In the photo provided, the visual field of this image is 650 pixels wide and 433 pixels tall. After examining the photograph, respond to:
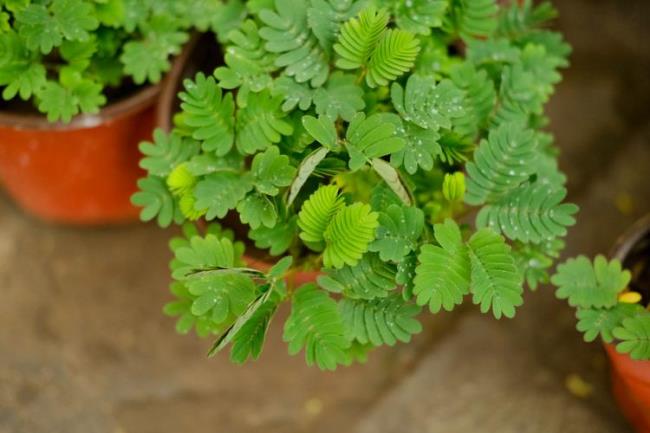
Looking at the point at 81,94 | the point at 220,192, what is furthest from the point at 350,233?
the point at 81,94

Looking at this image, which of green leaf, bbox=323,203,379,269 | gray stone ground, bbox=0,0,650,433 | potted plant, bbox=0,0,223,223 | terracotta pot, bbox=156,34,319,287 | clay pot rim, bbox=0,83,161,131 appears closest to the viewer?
green leaf, bbox=323,203,379,269

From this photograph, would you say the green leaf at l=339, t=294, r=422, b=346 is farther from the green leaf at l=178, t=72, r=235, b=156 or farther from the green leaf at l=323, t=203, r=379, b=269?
the green leaf at l=178, t=72, r=235, b=156

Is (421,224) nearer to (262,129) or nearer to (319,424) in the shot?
(262,129)

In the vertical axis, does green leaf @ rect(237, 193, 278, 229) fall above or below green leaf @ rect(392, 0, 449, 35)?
below

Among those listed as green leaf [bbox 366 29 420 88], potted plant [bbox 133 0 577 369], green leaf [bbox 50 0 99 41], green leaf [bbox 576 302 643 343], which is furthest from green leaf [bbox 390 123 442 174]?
green leaf [bbox 50 0 99 41]

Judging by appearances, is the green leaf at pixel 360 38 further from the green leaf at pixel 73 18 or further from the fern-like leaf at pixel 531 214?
the green leaf at pixel 73 18
